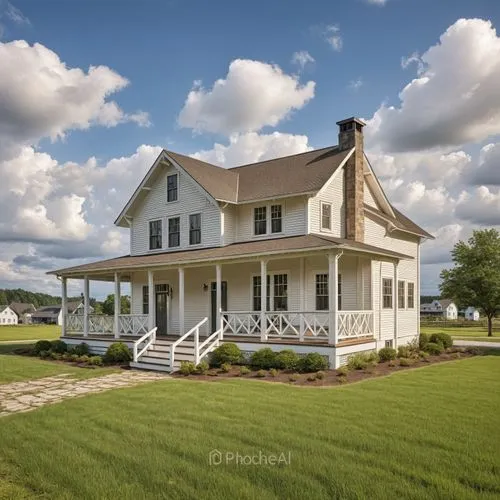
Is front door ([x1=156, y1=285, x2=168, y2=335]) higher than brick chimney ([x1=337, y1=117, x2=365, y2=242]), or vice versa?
brick chimney ([x1=337, y1=117, x2=365, y2=242])

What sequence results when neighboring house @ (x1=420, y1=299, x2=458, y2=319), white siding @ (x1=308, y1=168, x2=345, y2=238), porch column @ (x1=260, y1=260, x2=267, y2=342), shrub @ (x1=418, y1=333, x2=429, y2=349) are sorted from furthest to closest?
neighboring house @ (x1=420, y1=299, x2=458, y2=319) < shrub @ (x1=418, y1=333, x2=429, y2=349) < white siding @ (x1=308, y1=168, x2=345, y2=238) < porch column @ (x1=260, y1=260, x2=267, y2=342)

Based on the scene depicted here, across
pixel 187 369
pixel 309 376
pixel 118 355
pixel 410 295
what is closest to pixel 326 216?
pixel 410 295

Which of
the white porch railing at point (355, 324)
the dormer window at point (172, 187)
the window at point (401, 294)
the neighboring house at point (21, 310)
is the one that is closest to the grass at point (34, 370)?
the white porch railing at point (355, 324)

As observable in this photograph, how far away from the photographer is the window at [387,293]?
21.2m

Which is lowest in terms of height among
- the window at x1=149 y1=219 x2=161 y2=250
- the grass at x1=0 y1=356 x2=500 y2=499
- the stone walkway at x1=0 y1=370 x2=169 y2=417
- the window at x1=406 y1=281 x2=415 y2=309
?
the stone walkway at x1=0 y1=370 x2=169 y2=417

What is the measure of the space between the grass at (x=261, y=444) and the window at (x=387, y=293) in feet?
31.2

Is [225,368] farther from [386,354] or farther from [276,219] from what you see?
[276,219]

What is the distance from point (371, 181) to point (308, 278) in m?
6.66

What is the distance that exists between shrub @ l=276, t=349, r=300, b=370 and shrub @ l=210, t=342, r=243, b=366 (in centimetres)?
172

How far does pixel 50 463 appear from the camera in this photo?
703 cm

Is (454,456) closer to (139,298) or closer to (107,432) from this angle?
(107,432)

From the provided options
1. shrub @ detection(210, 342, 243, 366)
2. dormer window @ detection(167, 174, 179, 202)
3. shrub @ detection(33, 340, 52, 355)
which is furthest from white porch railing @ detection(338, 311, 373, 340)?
shrub @ detection(33, 340, 52, 355)

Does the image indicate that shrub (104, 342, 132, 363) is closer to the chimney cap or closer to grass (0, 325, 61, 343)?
the chimney cap

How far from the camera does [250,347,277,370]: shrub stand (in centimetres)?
1575
